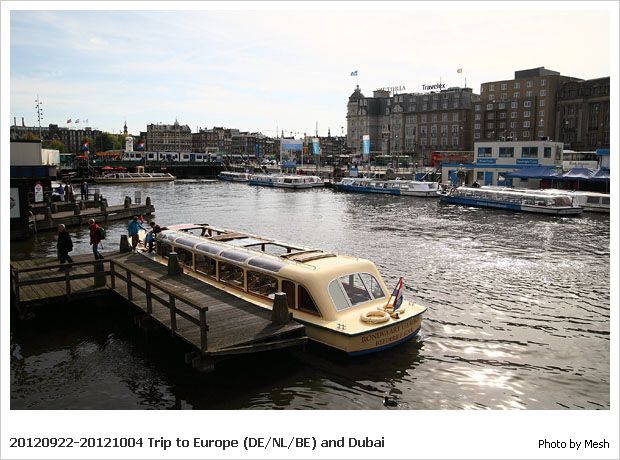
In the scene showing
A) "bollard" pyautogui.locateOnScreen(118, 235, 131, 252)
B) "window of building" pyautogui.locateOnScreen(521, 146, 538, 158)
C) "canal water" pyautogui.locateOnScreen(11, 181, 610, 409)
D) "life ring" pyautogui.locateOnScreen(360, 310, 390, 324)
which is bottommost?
"canal water" pyautogui.locateOnScreen(11, 181, 610, 409)

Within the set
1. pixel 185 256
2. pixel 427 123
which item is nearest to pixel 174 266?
pixel 185 256


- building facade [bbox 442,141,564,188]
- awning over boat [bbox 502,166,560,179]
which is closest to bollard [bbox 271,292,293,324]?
awning over boat [bbox 502,166,560,179]

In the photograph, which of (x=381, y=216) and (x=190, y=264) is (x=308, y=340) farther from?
(x=381, y=216)

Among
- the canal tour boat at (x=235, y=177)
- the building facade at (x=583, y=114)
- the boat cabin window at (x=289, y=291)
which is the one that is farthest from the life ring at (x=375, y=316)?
the building facade at (x=583, y=114)

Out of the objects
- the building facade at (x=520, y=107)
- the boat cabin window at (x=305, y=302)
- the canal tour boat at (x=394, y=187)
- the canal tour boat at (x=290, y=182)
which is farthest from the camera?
the building facade at (x=520, y=107)

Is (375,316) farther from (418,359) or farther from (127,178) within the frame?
(127,178)

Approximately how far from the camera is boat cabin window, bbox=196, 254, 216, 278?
73.0ft

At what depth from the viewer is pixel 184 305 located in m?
18.4

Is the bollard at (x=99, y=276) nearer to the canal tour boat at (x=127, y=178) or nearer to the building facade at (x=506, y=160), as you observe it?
the building facade at (x=506, y=160)

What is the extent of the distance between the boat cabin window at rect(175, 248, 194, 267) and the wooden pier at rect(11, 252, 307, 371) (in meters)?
1.04

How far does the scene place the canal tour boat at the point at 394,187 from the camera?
86938mm

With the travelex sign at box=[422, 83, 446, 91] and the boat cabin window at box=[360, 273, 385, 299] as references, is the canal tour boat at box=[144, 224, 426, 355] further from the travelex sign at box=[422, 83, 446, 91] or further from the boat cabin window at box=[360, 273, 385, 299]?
the travelex sign at box=[422, 83, 446, 91]

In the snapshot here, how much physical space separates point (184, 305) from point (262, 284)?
2.92 metres

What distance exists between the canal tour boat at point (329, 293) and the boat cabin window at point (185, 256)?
223cm
